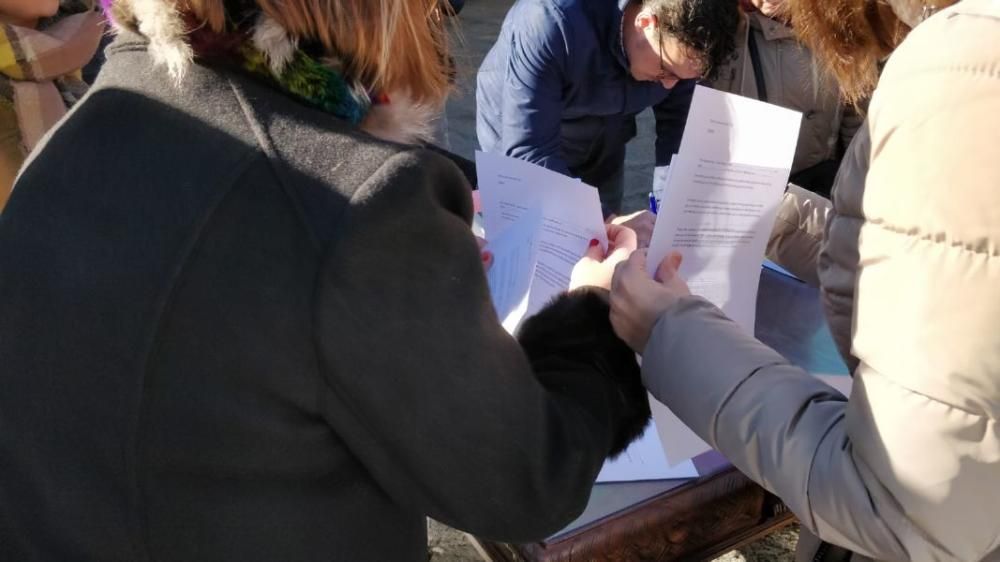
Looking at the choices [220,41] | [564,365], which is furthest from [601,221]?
[220,41]

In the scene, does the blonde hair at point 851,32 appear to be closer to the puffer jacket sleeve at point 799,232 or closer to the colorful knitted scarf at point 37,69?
the puffer jacket sleeve at point 799,232

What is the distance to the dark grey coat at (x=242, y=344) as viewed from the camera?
65cm

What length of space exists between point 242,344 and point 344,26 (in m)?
0.27

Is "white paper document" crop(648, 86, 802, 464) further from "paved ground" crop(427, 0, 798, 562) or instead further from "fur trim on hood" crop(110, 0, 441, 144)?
"fur trim on hood" crop(110, 0, 441, 144)

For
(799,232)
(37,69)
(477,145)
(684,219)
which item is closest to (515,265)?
(684,219)

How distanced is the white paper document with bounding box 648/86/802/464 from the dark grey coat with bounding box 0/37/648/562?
0.40 meters

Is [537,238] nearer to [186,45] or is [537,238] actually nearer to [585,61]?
[186,45]

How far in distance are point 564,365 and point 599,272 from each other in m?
0.24

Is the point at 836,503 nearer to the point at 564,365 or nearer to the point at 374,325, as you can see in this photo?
the point at 564,365

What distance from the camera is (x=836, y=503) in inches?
30.5

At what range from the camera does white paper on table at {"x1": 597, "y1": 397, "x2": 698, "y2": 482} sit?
4.12 feet

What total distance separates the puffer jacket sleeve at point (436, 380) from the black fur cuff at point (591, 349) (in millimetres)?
71

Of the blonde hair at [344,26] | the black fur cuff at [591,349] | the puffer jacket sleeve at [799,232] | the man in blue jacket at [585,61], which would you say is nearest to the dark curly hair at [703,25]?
the man in blue jacket at [585,61]

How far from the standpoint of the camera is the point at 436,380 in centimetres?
68
